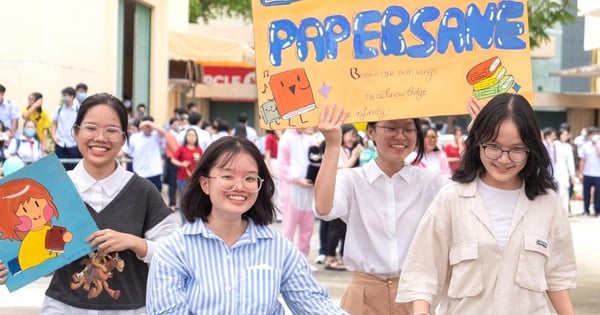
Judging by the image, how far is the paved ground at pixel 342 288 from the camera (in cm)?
934

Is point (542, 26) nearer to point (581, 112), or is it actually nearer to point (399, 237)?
point (399, 237)

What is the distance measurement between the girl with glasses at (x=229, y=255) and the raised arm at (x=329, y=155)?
0.90 meters

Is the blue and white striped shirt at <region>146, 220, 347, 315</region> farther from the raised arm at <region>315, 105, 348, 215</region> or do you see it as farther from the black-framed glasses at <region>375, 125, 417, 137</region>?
the black-framed glasses at <region>375, 125, 417, 137</region>

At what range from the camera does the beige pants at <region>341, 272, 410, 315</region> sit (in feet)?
16.8

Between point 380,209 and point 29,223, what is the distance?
1.62m

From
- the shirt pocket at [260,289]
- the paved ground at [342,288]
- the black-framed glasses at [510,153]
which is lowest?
the paved ground at [342,288]

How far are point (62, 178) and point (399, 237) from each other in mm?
1598

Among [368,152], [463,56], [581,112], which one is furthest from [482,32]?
[581,112]

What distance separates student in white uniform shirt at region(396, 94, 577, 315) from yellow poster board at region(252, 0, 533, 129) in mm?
764

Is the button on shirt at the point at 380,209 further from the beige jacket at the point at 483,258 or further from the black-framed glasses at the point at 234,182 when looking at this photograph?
the black-framed glasses at the point at 234,182

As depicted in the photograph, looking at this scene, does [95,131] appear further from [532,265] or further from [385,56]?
[532,265]

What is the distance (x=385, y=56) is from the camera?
5.07 metres

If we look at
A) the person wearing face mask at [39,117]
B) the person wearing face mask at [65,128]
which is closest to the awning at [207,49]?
the person wearing face mask at [39,117]

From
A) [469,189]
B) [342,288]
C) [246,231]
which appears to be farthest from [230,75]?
[246,231]
